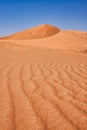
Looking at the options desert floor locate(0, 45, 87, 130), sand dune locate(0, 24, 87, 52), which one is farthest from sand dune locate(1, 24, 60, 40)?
desert floor locate(0, 45, 87, 130)

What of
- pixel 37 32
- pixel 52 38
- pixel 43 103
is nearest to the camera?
pixel 43 103

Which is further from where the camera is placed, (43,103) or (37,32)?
(37,32)

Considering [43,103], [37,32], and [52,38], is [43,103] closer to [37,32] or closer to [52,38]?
[52,38]

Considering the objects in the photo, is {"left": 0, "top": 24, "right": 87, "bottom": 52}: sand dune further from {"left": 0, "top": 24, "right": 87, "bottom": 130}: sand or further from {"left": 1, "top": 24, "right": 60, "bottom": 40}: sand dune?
{"left": 0, "top": 24, "right": 87, "bottom": 130}: sand

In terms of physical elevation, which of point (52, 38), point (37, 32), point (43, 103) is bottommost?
point (52, 38)

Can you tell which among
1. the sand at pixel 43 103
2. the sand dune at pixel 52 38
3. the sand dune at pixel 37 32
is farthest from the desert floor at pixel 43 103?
the sand dune at pixel 37 32

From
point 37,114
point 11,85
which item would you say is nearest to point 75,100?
point 37,114

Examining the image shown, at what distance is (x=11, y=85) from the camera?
3.17 meters

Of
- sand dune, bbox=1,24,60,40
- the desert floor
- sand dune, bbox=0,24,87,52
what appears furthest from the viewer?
sand dune, bbox=1,24,60,40

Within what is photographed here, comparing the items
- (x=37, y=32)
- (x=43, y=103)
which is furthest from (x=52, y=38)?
(x=43, y=103)

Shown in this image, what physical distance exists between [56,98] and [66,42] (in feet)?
59.4

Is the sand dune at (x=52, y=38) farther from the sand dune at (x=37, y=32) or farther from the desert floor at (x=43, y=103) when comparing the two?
the desert floor at (x=43, y=103)

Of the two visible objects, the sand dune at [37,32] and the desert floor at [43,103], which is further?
the sand dune at [37,32]

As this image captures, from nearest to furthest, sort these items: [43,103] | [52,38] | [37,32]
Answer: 1. [43,103]
2. [52,38]
3. [37,32]
